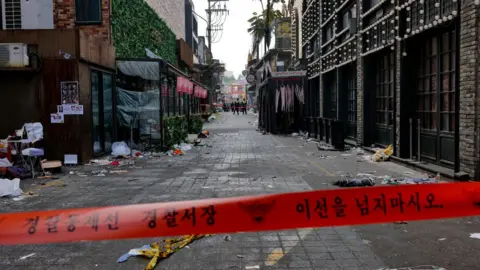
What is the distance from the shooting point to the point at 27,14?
15555 millimetres

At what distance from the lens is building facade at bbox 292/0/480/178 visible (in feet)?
28.2

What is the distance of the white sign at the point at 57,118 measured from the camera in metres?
12.5

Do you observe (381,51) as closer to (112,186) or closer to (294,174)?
(294,174)

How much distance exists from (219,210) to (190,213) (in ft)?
0.69

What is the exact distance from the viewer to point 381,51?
14.0m

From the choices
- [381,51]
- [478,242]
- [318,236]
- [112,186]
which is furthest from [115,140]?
[478,242]

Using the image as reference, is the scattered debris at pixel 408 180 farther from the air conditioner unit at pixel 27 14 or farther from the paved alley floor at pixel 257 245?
the air conditioner unit at pixel 27 14

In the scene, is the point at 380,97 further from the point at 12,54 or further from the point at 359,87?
the point at 12,54

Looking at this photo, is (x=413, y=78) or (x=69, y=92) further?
(x=69, y=92)

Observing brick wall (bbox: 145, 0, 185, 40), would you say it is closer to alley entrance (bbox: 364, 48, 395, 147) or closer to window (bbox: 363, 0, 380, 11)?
window (bbox: 363, 0, 380, 11)

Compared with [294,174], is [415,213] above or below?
above

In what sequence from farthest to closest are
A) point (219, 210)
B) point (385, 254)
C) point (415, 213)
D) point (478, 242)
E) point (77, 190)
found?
1. point (77, 190)
2. point (478, 242)
3. point (385, 254)
4. point (415, 213)
5. point (219, 210)

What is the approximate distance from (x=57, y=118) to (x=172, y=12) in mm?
20340

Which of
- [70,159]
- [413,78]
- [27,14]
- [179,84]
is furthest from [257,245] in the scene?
[179,84]
